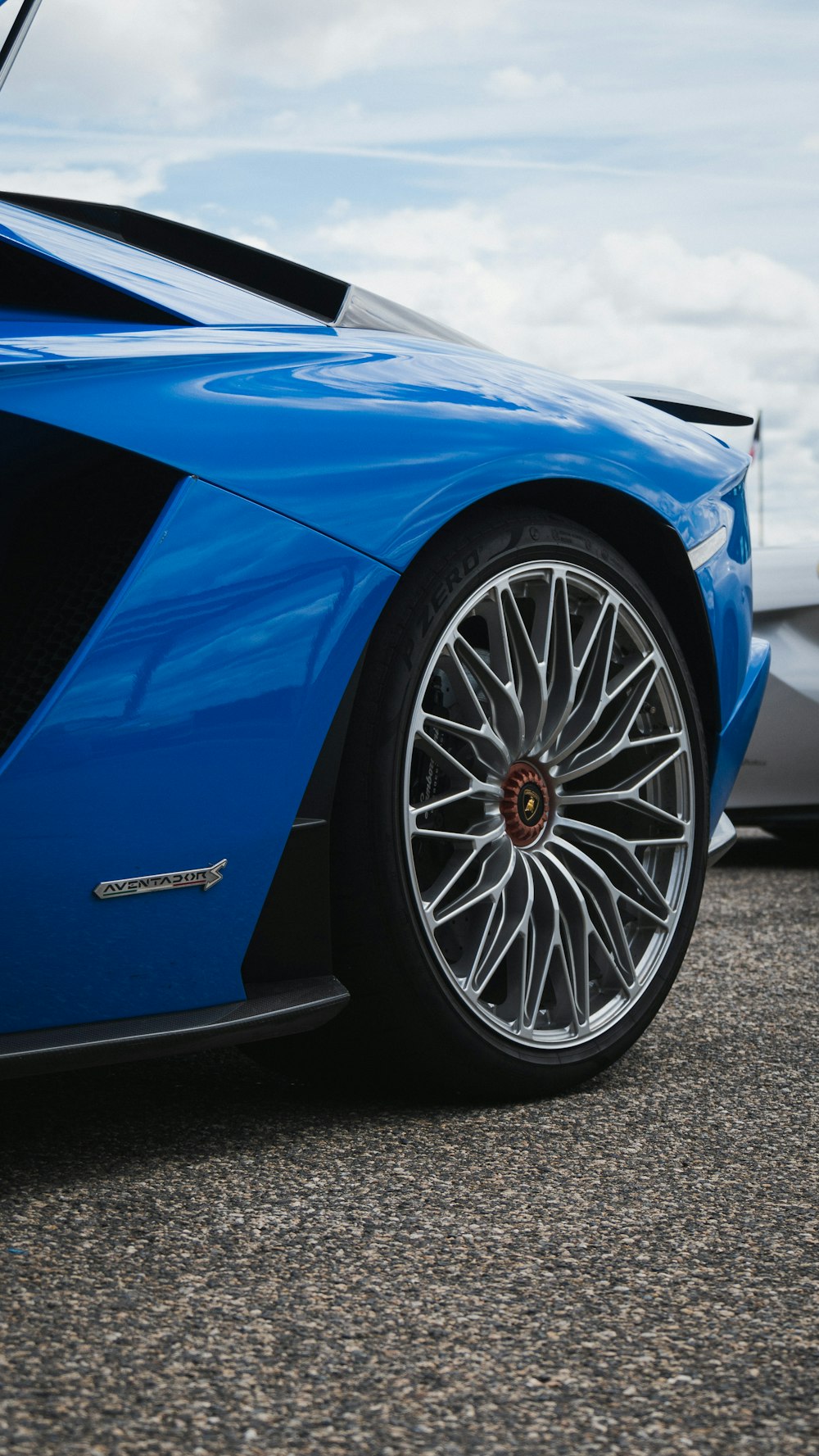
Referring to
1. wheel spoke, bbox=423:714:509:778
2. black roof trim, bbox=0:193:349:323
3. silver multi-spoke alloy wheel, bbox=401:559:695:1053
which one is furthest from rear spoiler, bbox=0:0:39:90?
wheel spoke, bbox=423:714:509:778

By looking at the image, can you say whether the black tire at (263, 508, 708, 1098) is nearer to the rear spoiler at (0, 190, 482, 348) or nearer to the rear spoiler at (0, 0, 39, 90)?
the rear spoiler at (0, 190, 482, 348)

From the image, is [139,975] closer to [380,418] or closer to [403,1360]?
[403,1360]

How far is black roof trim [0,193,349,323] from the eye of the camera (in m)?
2.53

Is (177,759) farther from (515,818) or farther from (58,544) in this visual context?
(515,818)

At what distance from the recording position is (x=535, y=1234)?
75.1 inches

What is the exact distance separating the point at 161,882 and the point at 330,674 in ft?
1.19

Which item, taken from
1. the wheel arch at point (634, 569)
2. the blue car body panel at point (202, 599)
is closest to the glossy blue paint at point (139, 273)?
the blue car body panel at point (202, 599)

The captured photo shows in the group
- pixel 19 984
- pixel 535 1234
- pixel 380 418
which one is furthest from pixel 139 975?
pixel 380 418

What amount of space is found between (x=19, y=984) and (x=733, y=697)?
1.48m

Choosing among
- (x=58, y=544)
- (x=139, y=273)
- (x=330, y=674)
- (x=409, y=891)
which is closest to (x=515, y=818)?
(x=409, y=891)

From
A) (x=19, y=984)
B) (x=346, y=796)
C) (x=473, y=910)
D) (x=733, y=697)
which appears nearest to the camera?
(x=19, y=984)

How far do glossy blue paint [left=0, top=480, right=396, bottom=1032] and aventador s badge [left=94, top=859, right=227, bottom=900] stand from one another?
11mm

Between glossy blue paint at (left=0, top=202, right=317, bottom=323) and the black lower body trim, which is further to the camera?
glossy blue paint at (left=0, top=202, right=317, bottom=323)

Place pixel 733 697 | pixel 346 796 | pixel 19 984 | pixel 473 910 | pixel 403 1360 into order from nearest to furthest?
pixel 403 1360 → pixel 19 984 → pixel 346 796 → pixel 473 910 → pixel 733 697
